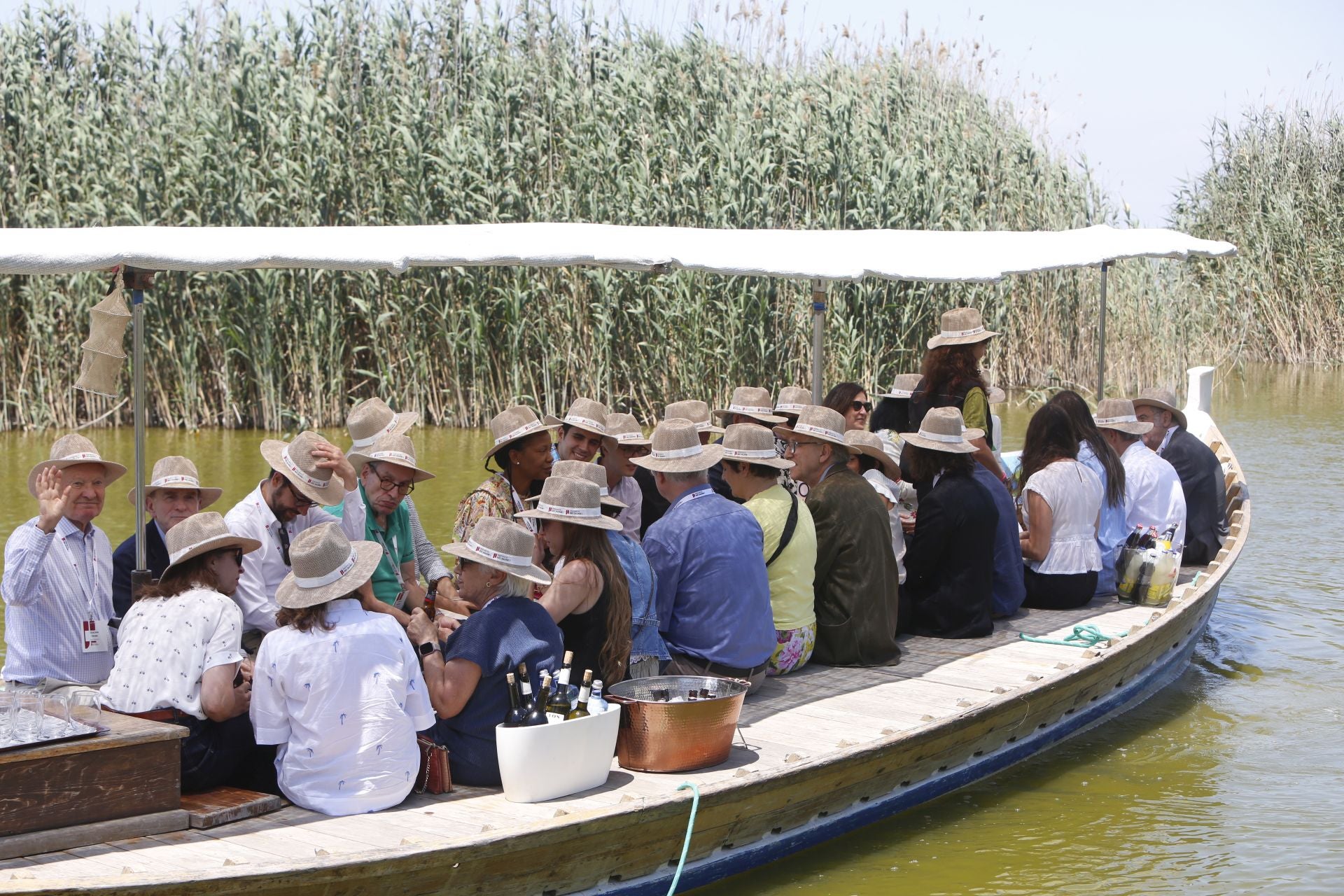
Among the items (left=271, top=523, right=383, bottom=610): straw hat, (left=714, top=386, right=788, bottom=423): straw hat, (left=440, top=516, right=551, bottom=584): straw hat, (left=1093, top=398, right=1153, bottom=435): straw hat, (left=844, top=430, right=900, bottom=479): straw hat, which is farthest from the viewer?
(left=1093, top=398, right=1153, bottom=435): straw hat

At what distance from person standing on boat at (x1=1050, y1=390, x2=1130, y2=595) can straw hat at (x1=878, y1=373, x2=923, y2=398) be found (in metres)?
1.24

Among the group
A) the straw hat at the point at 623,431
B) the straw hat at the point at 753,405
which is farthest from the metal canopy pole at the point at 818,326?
the straw hat at the point at 623,431

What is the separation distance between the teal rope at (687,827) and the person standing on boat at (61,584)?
224 centimetres

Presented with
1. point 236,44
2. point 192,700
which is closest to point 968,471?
point 192,700

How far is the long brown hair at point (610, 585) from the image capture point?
5.38 metres

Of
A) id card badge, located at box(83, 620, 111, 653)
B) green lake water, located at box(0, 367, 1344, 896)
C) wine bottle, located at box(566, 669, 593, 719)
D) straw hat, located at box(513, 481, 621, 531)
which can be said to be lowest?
green lake water, located at box(0, 367, 1344, 896)

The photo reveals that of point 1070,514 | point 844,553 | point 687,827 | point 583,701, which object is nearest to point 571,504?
point 583,701

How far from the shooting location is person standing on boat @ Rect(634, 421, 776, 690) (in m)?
6.07

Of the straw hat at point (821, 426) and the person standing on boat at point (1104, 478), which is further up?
the straw hat at point (821, 426)

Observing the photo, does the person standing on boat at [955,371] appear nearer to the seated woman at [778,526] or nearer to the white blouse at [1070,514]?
the white blouse at [1070,514]

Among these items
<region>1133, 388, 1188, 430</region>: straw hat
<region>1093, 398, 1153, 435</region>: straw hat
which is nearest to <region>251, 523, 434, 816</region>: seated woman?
<region>1093, 398, 1153, 435</region>: straw hat

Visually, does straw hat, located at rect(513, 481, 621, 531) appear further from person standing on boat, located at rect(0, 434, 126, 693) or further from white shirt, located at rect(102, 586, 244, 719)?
person standing on boat, located at rect(0, 434, 126, 693)

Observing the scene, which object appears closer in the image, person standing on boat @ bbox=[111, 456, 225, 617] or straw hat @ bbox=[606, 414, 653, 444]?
person standing on boat @ bbox=[111, 456, 225, 617]

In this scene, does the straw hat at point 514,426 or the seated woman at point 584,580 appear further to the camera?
the straw hat at point 514,426
